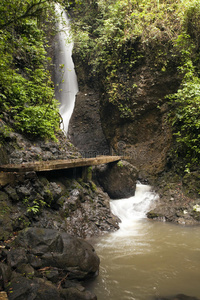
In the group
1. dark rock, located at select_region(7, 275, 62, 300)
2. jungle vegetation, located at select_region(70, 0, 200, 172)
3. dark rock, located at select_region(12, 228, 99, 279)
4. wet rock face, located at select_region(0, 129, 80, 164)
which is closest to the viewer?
dark rock, located at select_region(7, 275, 62, 300)

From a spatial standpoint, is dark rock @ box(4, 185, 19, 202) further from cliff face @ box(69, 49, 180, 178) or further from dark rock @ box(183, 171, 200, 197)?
cliff face @ box(69, 49, 180, 178)

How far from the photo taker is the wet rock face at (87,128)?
14.6 m

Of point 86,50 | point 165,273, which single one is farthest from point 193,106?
point 86,50

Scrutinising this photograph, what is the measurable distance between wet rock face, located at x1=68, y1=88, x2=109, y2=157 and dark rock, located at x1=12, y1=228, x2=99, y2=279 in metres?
10.7

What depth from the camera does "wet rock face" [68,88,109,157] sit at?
14625mm

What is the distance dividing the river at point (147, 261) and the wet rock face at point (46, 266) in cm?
44

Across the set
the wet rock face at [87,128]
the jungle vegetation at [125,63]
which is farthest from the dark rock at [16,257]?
the wet rock face at [87,128]

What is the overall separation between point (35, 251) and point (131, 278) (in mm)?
1799

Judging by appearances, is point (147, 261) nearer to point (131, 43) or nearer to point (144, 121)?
point (144, 121)

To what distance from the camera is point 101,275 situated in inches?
150

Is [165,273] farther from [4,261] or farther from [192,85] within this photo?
[192,85]

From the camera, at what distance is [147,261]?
14.1 feet

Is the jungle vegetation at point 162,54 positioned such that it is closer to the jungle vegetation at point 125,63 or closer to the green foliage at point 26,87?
the jungle vegetation at point 125,63

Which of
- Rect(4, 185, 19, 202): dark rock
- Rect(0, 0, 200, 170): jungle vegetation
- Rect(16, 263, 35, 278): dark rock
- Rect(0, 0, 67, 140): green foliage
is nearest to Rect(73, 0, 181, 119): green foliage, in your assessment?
Rect(0, 0, 200, 170): jungle vegetation
